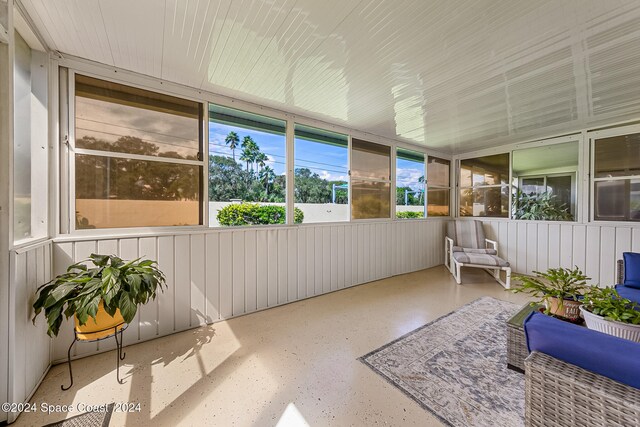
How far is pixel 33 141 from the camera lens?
5.74 feet

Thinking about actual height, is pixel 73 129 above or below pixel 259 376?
above

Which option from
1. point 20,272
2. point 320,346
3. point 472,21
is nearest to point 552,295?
point 320,346

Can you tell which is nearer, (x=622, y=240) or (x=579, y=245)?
(x=622, y=240)

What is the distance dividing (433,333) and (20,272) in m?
3.08

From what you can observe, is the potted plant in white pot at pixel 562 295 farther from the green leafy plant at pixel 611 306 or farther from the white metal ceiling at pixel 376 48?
Answer: the white metal ceiling at pixel 376 48

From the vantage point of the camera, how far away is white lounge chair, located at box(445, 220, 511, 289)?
367cm

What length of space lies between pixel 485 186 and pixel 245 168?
4.62 meters

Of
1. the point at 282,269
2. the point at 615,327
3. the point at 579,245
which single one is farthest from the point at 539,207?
the point at 282,269

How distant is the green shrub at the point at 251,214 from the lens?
103 inches

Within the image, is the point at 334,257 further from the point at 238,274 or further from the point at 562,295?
the point at 562,295

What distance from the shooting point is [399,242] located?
13.7ft

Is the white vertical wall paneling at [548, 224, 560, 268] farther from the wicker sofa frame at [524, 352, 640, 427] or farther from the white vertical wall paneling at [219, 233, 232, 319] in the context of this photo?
the white vertical wall paneling at [219, 233, 232, 319]

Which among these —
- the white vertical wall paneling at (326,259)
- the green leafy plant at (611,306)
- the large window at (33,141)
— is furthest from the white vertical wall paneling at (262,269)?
the green leafy plant at (611,306)

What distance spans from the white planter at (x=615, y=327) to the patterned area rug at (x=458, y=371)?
0.60 metres
